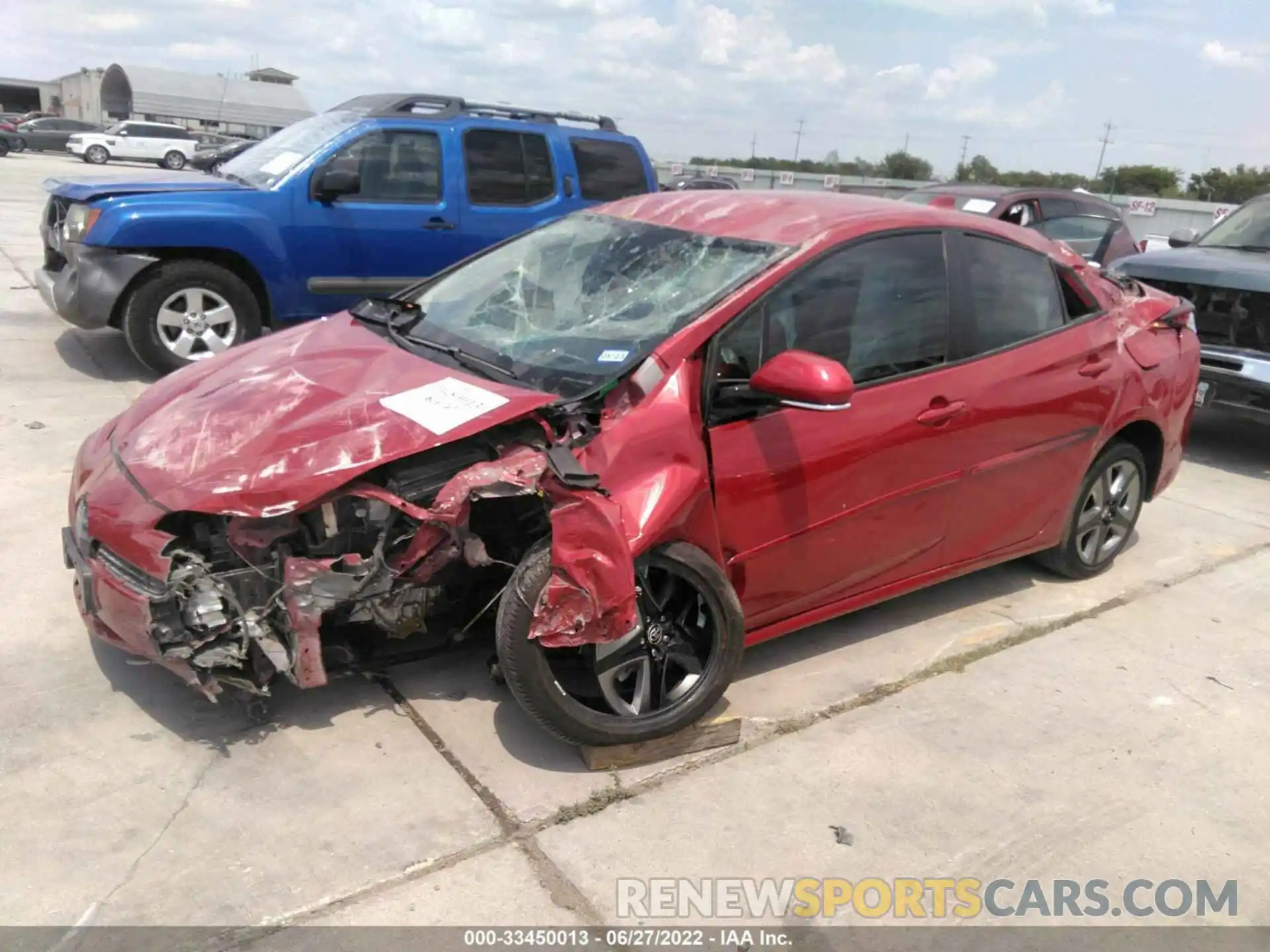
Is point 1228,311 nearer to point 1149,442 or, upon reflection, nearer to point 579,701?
point 1149,442

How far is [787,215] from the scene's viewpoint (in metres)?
3.68

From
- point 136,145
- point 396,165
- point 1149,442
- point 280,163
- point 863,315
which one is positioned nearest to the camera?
point 863,315

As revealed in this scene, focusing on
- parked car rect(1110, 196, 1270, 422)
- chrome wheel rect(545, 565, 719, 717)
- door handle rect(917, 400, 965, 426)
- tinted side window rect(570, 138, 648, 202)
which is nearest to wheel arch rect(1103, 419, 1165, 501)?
door handle rect(917, 400, 965, 426)

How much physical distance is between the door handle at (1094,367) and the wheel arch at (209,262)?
5238 millimetres

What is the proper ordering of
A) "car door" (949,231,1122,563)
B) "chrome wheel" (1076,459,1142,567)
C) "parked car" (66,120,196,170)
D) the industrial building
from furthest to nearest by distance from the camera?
the industrial building → "parked car" (66,120,196,170) → "chrome wheel" (1076,459,1142,567) → "car door" (949,231,1122,563)

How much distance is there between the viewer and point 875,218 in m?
3.65

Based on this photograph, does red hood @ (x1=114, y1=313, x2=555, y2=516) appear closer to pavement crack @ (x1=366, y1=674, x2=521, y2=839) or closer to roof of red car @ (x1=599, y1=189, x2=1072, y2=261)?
pavement crack @ (x1=366, y1=674, x2=521, y2=839)

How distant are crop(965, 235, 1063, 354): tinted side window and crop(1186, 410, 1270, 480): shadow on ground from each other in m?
3.49

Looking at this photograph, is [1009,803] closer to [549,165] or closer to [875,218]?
[875,218]

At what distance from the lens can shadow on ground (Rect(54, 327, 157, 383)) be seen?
686 centimetres

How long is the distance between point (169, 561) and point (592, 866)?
1.42m

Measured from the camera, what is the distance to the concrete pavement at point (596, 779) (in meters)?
2.54

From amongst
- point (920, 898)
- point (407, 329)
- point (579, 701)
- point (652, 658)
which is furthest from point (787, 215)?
point (920, 898)

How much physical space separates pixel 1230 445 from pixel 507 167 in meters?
5.84
